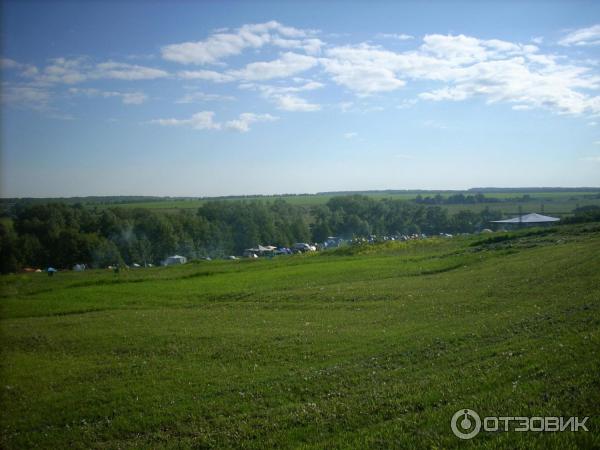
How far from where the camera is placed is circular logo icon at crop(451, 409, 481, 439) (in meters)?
7.71

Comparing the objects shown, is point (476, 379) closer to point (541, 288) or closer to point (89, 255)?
point (541, 288)

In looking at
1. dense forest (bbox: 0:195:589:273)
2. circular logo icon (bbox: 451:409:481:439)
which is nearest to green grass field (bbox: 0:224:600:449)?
circular logo icon (bbox: 451:409:481:439)

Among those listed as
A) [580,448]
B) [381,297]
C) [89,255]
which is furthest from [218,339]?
[89,255]

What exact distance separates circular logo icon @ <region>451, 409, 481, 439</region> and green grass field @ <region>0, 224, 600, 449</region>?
16 cm

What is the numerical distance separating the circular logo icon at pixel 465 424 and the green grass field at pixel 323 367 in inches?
6.2

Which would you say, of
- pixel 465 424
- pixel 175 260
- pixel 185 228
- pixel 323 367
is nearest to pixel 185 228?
pixel 185 228

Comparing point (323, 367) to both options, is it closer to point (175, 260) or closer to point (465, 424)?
point (465, 424)

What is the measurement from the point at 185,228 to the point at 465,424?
108936 mm

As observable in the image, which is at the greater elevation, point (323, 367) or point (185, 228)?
point (323, 367)

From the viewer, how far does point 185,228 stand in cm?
11256

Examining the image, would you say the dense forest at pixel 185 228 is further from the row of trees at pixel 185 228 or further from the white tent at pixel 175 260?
the white tent at pixel 175 260

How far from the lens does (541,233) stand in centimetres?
5153

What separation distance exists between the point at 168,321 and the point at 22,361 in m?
7.11

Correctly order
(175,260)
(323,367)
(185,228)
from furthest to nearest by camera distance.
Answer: (185,228) → (175,260) → (323,367)
